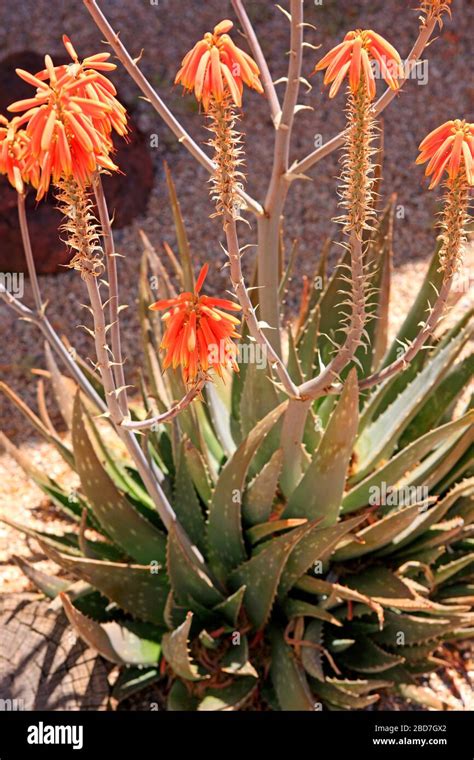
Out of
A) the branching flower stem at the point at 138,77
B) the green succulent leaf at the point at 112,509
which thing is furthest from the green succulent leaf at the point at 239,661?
the branching flower stem at the point at 138,77

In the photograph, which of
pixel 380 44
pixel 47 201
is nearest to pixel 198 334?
pixel 380 44

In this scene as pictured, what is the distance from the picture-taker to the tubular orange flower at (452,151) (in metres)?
1.55

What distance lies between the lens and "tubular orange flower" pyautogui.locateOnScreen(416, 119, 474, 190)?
155 cm

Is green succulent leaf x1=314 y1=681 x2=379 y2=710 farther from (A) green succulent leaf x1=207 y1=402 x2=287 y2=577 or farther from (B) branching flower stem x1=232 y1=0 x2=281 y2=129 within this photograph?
(B) branching flower stem x1=232 y1=0 x2=281 y2=129

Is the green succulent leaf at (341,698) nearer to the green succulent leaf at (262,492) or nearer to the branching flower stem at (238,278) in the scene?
the green succulent leaf at (262,492)

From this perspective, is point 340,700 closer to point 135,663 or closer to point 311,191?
point 135,663

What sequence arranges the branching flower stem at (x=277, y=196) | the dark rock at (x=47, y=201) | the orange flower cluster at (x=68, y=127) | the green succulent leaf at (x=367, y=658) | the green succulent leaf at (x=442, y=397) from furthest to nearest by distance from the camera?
the dark rock at (x=47, y=201)
the green succulent leaf at (x=442, y=397)
the green succulent leaf at (x=367, y=658)
the branching flower stem at (x=277, y=196)
the orange flower cluster at (x=68, y=127)

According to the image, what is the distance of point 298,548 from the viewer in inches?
96.4

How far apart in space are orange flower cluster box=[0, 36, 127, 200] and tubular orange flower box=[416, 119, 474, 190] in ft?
1.83

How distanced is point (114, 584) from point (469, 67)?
14.7 ft

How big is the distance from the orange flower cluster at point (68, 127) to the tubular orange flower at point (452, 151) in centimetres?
56

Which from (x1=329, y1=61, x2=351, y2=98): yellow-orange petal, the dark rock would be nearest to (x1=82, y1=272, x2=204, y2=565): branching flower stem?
(x1=329, y1=61, x2=351, y2=98): yellow-orange petal

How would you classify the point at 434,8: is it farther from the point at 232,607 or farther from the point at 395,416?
the point at 232,607

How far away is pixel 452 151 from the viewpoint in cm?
156
